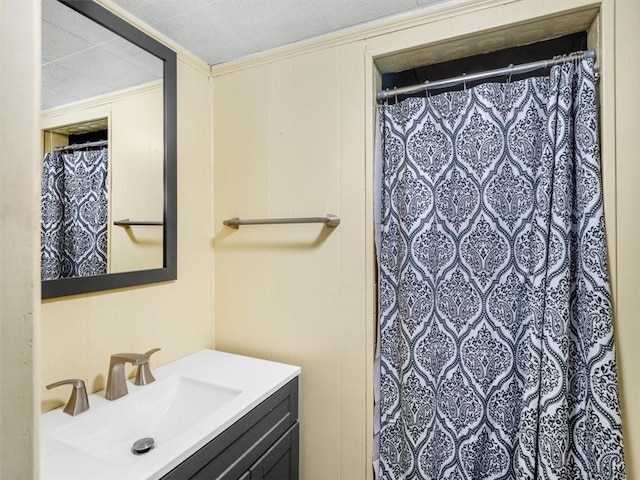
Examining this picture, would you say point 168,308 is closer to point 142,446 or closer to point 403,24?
point 142,446

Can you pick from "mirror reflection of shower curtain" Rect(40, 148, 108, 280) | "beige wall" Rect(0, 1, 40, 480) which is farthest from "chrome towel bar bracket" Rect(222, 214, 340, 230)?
"beige wall" Rect(0, 1, 40, 480)

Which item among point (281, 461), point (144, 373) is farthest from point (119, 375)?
point (281, 461)

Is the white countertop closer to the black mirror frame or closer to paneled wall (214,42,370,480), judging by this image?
paneled wall (214,42,370,480)

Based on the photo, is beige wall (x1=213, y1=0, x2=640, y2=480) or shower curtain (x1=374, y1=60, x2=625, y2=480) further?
→ beige wall (x1=213, y1=0, x2=640, y2=480)

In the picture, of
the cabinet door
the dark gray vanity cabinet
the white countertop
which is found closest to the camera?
the white countertop

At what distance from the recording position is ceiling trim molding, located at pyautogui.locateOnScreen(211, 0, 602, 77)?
109 cm

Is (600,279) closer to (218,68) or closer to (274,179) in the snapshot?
(274,179)

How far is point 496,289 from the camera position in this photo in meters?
1.20

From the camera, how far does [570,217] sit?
108cm

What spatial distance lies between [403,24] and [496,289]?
1038 millimetres

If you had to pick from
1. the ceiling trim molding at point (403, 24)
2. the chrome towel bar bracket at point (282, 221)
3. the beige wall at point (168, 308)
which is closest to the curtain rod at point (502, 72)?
the ceiling trim molding at point (403, 24)

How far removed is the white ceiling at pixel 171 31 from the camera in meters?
1.06

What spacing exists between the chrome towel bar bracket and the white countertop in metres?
0.59

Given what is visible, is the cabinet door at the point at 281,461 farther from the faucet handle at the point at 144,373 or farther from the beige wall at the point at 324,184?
the faucet handle at the point at 144,373
